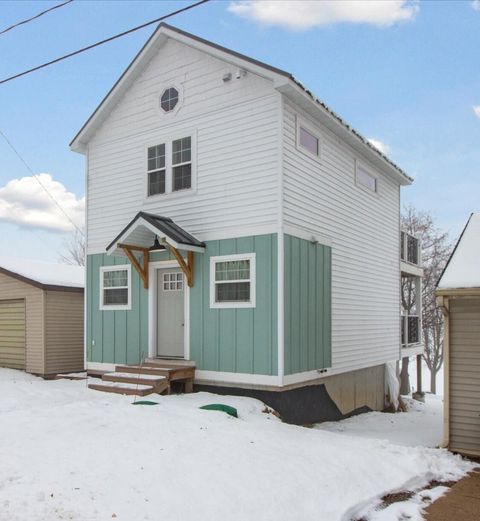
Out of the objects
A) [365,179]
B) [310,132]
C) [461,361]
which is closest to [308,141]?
[310,132]

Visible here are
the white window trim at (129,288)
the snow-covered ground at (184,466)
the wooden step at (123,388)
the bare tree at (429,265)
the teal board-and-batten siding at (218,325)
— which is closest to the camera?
the snow-covered ground at (184,466)

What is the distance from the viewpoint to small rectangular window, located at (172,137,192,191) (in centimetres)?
1205

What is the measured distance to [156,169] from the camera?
41.4 feet

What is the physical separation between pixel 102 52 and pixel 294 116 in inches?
160

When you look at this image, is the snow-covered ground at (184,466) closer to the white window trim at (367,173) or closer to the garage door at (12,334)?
the garage door at (12,334)

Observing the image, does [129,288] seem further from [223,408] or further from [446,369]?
[446,369]

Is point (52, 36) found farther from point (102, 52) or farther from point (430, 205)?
point (430, 205)

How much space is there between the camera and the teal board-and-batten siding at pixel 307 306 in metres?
10.6

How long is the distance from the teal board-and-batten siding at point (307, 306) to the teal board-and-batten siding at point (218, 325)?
1.17ft

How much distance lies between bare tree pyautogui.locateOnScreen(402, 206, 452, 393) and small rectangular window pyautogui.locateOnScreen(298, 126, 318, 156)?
1904 cm

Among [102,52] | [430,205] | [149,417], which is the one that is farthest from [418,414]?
[430,205]

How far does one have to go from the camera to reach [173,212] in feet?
39.7

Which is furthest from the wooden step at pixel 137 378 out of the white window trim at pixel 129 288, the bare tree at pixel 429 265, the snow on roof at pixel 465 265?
the bare tree at pixel 429 265

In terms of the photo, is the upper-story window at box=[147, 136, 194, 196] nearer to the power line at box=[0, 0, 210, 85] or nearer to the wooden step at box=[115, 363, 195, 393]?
the power line at box=[0, 0, 210, 85]
